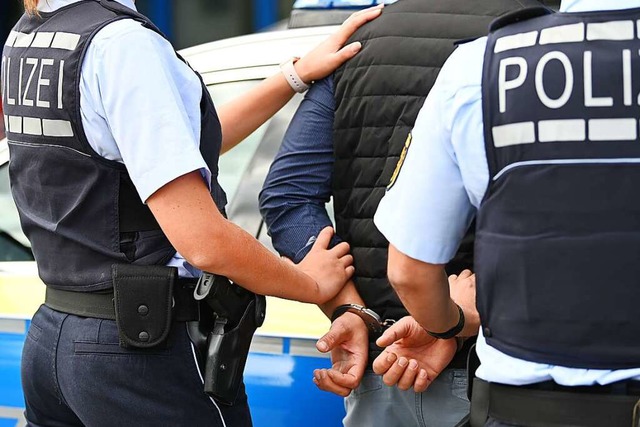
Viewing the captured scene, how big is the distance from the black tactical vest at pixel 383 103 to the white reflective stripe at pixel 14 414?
957mm

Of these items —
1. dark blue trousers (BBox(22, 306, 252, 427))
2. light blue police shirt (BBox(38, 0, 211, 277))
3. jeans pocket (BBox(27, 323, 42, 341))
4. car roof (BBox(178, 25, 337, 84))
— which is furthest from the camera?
car roof (BBox(178, 25, 337, 84))

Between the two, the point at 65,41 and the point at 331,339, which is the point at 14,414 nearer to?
the point at 331,339

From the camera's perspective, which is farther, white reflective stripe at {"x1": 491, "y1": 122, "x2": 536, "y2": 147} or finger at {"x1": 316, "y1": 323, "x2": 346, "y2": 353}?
finger at {"x1": 316, "y1": 323, "x2": 346, "y2": 353}

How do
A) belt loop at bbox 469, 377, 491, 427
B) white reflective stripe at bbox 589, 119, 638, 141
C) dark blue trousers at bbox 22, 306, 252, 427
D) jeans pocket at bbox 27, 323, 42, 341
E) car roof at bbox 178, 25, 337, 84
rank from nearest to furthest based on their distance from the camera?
1. white reflective stripe at bbox 589, 119, 638, 141
2. belt loop at bbox 469, 377, 491, 427
3. dark blue trousers at bbox 22, 306, 252, 427
4. jeans pocket at bbox 27, 323, 42, 341
5. car roof at bbox 178, 25, 337, 84

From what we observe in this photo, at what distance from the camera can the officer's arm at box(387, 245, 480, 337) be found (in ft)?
5.60

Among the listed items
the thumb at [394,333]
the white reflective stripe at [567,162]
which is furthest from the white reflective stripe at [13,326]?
the white reflective stripe at [567,162]

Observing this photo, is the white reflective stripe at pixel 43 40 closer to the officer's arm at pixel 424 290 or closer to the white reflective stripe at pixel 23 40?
the white reflective stripe at pixel 23 40

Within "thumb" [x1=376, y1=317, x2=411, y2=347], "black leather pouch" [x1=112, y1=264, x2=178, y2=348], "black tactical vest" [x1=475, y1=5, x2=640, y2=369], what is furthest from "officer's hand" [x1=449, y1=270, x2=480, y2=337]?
"black leather pouch" [x1=112, y1=264, x2=178, y2=348]

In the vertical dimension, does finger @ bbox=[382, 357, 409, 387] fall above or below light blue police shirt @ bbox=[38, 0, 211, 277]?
below

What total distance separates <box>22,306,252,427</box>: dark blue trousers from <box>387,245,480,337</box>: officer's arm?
1.30 feet

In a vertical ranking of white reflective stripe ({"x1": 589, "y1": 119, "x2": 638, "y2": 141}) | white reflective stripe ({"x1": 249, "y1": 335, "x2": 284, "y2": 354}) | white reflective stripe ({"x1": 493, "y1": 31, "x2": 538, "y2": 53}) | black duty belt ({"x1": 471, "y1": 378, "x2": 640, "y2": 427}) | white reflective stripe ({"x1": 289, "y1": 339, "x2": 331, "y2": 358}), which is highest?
white reflective stripe ({"x1": 493, "y1": 31, "x2": 538, "y2": 53})

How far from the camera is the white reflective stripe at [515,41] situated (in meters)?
1.52

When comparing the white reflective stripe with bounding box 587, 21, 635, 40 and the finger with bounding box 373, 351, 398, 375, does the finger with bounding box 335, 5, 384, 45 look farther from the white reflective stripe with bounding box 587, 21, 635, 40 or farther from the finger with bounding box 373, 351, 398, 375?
the white reflective stripe with bounding box 587, 21, 635, 40

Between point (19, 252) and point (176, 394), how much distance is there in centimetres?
125
